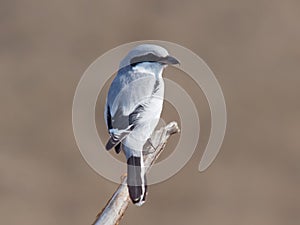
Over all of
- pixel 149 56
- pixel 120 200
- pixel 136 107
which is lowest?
pixel 120 200

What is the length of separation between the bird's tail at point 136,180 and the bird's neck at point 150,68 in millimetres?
221

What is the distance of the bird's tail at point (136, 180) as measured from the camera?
2045 millimetres

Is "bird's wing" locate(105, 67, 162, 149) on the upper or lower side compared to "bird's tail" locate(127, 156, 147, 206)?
upper

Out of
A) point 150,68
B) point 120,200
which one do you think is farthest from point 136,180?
point 150,68

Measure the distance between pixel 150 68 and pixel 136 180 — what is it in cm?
30

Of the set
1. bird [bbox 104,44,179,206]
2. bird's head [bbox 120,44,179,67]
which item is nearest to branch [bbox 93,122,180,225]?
bird [bbox 104,44,179,206]

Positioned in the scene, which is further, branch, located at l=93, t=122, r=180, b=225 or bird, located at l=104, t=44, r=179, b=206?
branch, located at l=93, t=122, r=180, b=225

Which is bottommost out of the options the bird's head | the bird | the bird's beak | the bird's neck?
the bird

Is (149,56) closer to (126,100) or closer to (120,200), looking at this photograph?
(126,100)

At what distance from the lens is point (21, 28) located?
7691 millimetres

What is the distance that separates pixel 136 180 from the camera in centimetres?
210

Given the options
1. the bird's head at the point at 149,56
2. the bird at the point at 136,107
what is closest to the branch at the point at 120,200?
the bird at the point at 136,107

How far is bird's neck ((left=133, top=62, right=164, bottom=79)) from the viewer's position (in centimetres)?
222

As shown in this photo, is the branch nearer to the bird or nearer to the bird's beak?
the bird
